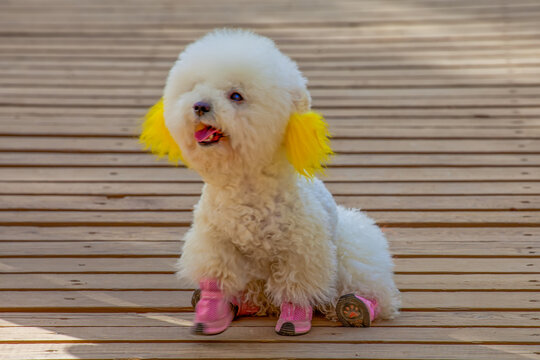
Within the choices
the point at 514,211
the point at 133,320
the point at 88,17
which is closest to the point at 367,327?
the point at 133,320

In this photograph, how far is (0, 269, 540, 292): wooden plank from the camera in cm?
222

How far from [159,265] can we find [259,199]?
644mm

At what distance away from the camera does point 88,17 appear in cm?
478

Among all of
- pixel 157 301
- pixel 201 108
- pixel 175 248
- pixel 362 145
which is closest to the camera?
pixel 201 108

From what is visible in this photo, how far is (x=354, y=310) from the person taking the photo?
6.45ft

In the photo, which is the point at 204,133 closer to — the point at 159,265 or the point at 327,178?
the point at 159,265

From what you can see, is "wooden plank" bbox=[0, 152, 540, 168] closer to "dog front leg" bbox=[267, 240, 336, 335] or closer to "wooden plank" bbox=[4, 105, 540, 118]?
"wooden plank" bbox=[4, 105, 540, 118]

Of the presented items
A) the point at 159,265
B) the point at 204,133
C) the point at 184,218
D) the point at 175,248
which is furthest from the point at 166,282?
the point at 204,133

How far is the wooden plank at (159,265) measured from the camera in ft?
7.61

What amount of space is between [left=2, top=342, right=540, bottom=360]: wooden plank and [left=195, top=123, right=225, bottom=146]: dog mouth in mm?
520

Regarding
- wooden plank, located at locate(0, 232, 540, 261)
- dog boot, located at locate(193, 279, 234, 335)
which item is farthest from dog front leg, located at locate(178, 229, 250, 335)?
wooden plank, located at locate(0, 232, 540, 261)

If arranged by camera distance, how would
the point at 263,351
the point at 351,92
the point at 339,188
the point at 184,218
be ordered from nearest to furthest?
the point at 263,351
the point at 184,218
the point at 339,188
the point at 351,92

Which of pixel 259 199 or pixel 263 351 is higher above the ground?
pixel 259 199

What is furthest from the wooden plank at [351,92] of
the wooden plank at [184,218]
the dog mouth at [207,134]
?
the dog mouth at [207,134]
